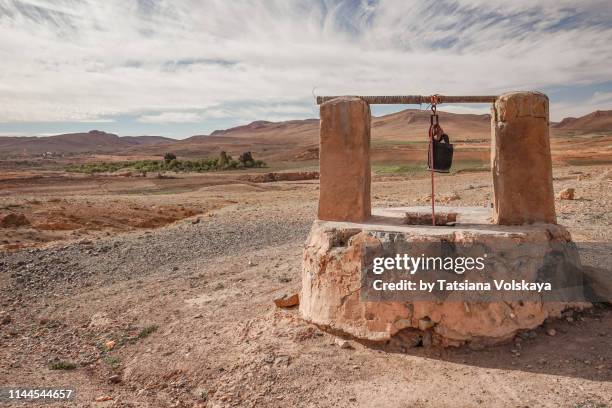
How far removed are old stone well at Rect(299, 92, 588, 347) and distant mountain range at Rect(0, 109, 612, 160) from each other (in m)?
59.0

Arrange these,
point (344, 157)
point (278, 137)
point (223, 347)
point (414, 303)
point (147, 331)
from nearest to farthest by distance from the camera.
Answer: point (414, 303) < point (223, 347) < point (344, 157) < point (147, 331) < point (278, 137)

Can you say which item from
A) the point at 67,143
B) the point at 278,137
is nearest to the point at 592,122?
the point at 278,137

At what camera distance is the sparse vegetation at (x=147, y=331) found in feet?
20.4

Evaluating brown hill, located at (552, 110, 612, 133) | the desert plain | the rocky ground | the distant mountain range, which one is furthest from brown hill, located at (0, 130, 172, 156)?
the rocky ground

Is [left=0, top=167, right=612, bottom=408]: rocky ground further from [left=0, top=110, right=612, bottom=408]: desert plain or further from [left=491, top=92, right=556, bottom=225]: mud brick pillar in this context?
[left=491, top=92, right=556, bottom=225]: mud brick pillar

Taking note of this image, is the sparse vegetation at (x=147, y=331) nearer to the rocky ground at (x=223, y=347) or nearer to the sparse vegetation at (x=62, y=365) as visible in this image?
the rocky ground at (x=223, y=347)

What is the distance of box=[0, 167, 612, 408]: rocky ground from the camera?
172 inches

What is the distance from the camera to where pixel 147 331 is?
6.29 m

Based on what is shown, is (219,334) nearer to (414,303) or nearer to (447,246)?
(414,303)

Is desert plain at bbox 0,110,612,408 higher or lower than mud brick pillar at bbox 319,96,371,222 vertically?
lower

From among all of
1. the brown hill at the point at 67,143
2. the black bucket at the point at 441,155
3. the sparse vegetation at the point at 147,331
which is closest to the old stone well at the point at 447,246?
the black bucket at the point at 441,155

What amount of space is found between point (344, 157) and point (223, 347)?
99.0 inches

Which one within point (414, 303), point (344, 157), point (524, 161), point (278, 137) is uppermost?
point (278, 137)

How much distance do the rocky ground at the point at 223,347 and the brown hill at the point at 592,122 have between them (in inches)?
3235
